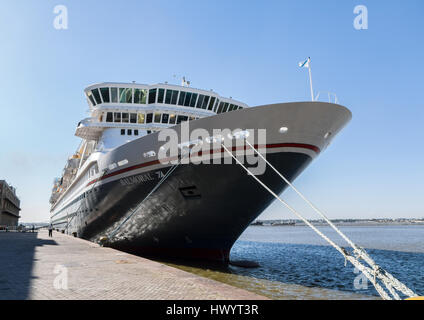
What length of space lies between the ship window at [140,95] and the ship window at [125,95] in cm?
34

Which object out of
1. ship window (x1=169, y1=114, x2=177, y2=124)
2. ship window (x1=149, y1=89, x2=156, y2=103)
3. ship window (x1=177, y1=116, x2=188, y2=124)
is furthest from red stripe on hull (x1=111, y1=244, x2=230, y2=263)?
ship window (x1=149, y1=89, x2=156, y2=103)

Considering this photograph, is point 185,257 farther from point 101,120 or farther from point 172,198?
point 101,120

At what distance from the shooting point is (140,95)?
698 inches

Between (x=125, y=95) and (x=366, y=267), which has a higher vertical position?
(x=125, y=95)

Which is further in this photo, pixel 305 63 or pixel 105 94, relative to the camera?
pixel 105 94

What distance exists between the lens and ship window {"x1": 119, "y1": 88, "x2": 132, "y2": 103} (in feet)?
58.1

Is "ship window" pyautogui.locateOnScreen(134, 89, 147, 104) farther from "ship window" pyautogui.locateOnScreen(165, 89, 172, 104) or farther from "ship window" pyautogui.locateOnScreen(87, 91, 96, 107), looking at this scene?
"ship window" pyautogui.locateOnScreen(87, 91, 96, 107)

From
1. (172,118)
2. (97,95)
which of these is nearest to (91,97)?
(97,95)

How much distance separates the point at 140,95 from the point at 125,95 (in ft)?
2.86

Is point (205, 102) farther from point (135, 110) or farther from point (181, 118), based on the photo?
point (135, 110)

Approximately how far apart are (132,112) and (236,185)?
9106 millimetres

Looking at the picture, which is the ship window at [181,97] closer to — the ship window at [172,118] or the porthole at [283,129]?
the ship window at [172,118]

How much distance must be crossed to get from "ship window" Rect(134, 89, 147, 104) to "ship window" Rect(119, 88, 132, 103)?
34 cm
